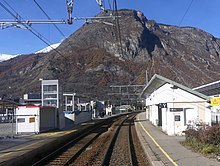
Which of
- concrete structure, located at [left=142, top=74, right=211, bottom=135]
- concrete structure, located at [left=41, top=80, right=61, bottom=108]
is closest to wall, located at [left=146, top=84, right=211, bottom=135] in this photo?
concrete structure, located at [left=142, top=74, right=211, bottom=135]

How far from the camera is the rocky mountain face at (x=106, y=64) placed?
A: 114750mm

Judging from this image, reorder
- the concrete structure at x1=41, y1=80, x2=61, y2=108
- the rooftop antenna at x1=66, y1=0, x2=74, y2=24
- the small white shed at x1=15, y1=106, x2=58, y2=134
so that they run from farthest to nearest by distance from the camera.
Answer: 1. the concrete structure at x1=41, y1=80, x2=61, y2=108
2. the small white shed at x1=15, y1=106, x2=58, y2=134
3. the rooftop antenna at x1=66, y1=0, x2=74, y2=24

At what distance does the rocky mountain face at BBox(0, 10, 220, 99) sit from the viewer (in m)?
115

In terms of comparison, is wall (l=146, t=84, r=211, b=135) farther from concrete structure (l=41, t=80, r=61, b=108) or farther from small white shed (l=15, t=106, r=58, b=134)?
concrete structure (l=41, t=80, r=61, b=108)

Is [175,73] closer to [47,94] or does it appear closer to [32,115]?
[47,94]

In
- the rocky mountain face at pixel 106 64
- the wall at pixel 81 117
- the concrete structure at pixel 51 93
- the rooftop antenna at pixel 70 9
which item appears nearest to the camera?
the rooftop antenna at pixel 70 9

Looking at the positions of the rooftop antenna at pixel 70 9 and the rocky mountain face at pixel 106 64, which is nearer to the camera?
the rooftop antenna at pixel 70 9

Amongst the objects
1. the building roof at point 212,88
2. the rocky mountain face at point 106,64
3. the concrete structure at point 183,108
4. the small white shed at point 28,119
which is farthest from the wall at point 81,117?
the rocky mountain face at point 106,64

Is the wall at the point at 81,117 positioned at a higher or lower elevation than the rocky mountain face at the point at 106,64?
lower

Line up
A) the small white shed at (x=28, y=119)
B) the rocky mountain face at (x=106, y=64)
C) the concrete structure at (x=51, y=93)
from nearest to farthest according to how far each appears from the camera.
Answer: the small white shed at (x=28, y=119)
the concrete structure at (x=51, y=93)
the rocky mountain face at (x=106, y=64)

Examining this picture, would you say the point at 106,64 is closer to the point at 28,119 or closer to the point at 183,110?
the point at 28,119

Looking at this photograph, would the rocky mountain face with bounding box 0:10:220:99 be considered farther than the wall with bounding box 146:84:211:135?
Yes

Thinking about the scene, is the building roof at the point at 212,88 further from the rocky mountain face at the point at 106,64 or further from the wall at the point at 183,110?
Result: the rocky mountain face at the point at 106,64

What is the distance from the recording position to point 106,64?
158m
